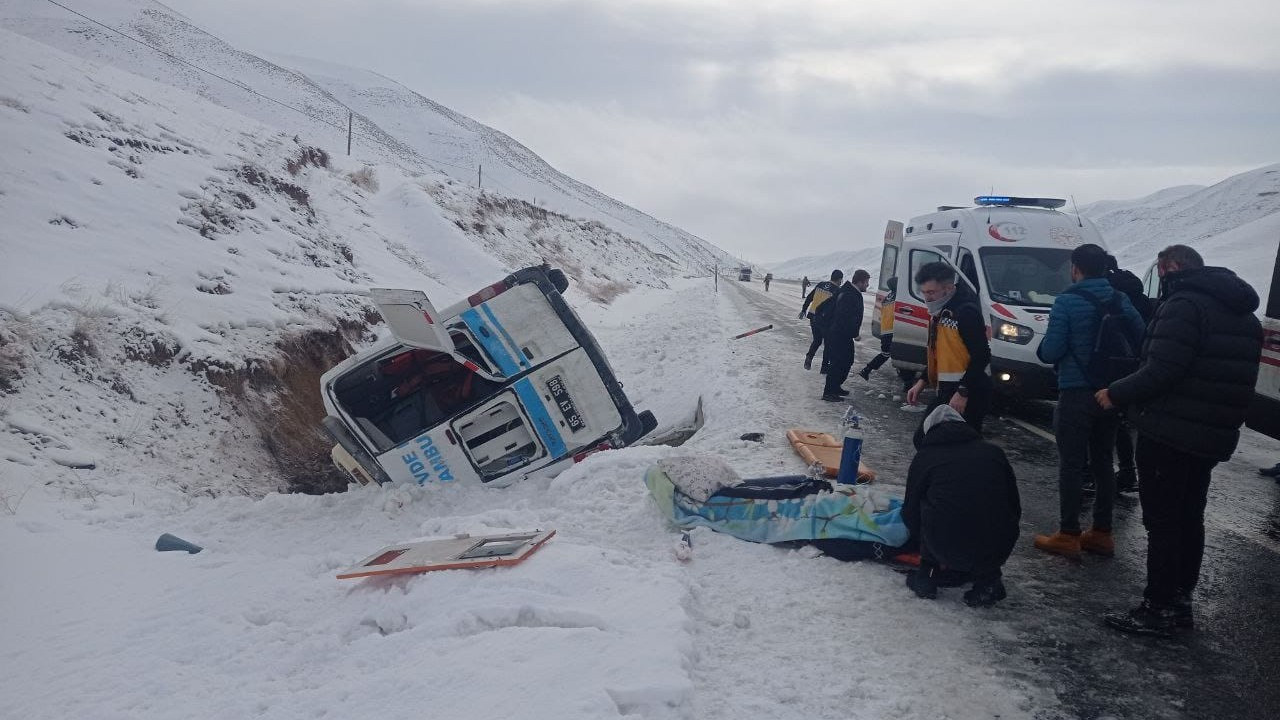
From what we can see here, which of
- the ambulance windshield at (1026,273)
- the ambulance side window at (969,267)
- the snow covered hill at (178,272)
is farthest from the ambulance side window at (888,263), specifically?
the snow covered hill at (178,272)

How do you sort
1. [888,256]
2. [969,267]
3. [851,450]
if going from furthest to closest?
[888,256] → [969,267] → [851,450]

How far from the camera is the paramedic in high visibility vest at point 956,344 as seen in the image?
17.0 feet

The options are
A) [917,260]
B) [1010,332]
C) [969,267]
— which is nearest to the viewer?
[1010,332]

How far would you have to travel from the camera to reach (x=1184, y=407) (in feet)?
12.7

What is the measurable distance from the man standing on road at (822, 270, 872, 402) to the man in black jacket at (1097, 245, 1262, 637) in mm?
6018

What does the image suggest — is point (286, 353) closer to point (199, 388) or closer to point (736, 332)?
point (199, 388)

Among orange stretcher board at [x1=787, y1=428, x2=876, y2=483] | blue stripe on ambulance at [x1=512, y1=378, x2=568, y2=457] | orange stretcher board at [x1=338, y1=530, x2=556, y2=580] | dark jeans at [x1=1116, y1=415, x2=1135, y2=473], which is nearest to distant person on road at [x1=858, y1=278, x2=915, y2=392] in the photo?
orange stretcher board at [x1=787, y1=428, x2=876, y2=483]

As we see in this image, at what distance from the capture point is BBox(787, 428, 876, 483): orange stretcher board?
6.43 metres

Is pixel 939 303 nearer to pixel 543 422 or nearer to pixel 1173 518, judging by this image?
pixel 1173 518

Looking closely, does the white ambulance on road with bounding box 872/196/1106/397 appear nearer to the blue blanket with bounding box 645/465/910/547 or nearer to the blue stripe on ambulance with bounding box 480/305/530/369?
the blue blanket with bounding box 645/465/910/547

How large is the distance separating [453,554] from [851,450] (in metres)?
3.09

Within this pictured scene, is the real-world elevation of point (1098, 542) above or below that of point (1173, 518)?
below

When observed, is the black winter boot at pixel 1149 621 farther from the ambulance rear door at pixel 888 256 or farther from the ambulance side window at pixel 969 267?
the ambulance rear door at pixel 888 256

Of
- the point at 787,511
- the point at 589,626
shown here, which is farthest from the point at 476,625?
the point at 787,511
